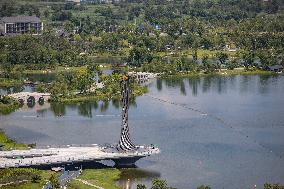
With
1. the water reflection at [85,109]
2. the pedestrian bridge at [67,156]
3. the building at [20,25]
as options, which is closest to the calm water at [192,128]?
the water reflection at [85,109]

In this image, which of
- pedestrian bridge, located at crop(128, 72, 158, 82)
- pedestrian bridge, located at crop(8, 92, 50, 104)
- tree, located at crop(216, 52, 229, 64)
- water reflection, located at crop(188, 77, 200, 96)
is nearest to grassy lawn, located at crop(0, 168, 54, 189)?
pedestrian bridge, located at crop(8, 92, 50, 104)

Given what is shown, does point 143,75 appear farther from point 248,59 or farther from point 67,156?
point 67,156

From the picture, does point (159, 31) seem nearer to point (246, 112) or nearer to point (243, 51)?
point (243, 51)

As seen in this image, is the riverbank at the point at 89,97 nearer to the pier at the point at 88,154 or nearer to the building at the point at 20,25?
the pier at the point at 88,154

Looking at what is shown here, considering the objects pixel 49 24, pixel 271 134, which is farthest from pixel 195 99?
pixel 49 24

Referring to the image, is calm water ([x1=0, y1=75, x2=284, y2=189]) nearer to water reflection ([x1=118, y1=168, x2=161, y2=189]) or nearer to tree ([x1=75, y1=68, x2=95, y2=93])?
water reflection ([x1=118, y1=168, x2=161, y2=189])
